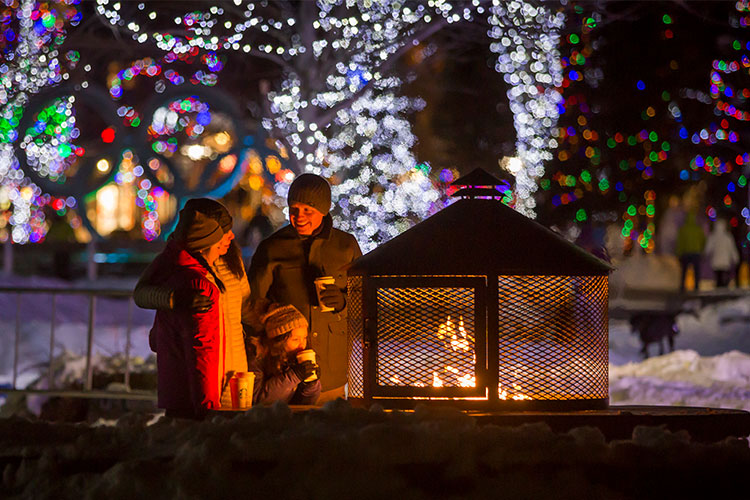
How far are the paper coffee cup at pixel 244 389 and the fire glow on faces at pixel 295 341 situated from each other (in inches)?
17.0

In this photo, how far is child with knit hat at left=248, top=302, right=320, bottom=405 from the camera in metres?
5.80

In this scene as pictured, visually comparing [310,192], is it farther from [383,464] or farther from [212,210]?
[383,464]

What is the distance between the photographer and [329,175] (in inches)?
604

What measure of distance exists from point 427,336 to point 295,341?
88 centimetres

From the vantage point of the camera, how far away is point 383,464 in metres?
3.82

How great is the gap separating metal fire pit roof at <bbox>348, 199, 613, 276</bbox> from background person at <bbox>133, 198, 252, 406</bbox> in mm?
633

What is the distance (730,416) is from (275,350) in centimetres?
237

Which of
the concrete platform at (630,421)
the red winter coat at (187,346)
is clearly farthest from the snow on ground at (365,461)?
the red winter coat at (187,346)

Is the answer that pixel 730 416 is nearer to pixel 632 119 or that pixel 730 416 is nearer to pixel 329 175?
pixel 329 175

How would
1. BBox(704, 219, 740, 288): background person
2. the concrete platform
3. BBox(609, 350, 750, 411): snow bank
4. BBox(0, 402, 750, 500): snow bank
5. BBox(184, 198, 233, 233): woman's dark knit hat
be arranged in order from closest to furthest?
BBox(0, 402, 750, 500): snow bank < the concrete platform < BBox(184, 198, 233, 233): woman's dark knit hat < BBox(609, 350, 750, 411): snow bank < BBox(704, 219, 740, 288): background person

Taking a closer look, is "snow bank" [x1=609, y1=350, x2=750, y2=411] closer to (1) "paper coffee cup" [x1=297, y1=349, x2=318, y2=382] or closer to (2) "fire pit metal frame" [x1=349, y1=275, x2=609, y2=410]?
(2) "fire pit metal frame" [x1=349, y1=275, x2=609, y2=410]

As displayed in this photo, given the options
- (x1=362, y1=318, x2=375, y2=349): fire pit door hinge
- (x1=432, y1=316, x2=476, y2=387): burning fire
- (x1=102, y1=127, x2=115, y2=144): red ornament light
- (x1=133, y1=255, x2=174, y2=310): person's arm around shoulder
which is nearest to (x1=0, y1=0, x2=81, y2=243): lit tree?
(x1=102, y1=127, x2=115, y2=144): red ornament light

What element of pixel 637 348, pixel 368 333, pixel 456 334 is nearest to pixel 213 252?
pixel 368 333

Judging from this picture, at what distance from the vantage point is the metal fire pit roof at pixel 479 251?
5.21 metres
